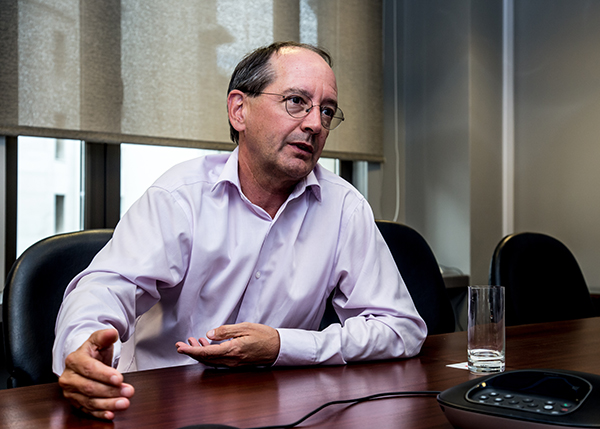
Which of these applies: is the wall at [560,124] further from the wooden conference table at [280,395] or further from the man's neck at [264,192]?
the man's neck at [264,192]

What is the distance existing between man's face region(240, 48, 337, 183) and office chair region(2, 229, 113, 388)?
1.54 feet

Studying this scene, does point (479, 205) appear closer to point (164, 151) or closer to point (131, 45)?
point (164, 151)

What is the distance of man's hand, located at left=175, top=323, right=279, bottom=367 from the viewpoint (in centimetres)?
101

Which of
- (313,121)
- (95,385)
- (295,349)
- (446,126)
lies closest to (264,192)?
(313,121)

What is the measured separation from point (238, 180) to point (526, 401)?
0.85m

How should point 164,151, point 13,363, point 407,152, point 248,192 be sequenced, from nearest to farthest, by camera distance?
point 13,363 < point 248,192 < point 164,151 < point 407,152

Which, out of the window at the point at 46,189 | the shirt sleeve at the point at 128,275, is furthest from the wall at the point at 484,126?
the shirt sleeve at the point at 128,275

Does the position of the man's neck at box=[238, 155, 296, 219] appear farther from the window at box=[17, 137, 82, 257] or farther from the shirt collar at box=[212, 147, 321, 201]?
the window at box=[17, 137, 82, 257]

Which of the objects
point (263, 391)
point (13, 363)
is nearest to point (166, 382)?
point (263, 391)

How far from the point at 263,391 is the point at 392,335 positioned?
393 millimetres

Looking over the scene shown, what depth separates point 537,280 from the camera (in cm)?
193

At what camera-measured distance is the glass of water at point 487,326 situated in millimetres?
1008

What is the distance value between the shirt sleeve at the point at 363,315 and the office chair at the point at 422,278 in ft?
1.03

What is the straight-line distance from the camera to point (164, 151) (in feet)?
8.81
